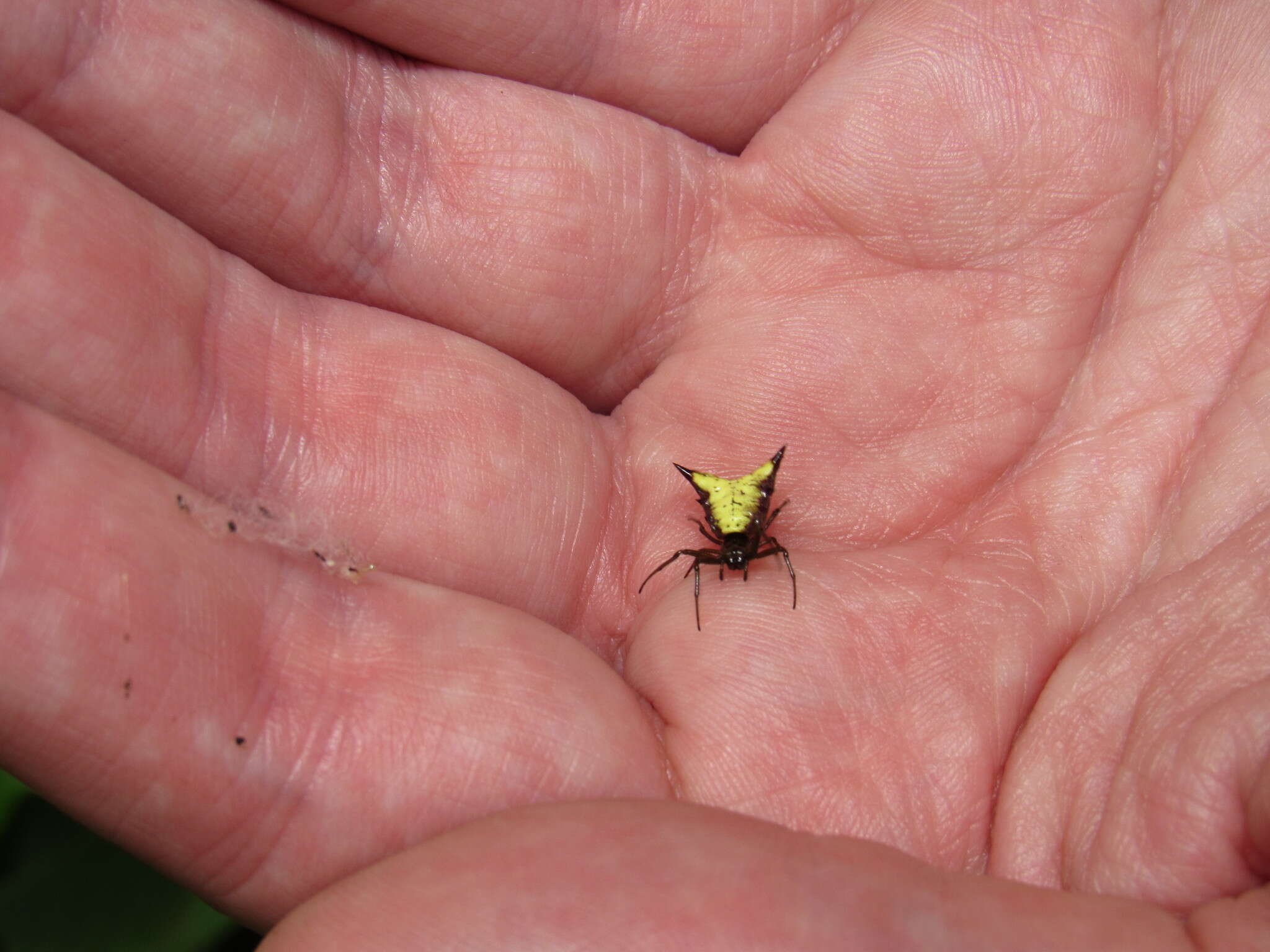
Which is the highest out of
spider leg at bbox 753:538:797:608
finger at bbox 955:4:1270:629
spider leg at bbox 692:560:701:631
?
finger at bbox 955:4:1270:629

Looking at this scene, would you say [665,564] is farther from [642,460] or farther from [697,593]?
[642,460]

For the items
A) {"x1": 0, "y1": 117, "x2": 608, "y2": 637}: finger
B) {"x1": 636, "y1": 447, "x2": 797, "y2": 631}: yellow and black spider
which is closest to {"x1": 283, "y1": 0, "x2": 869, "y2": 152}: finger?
{"x1": 0, "y1": 117, "x2": 608, "y2": 637}: finger

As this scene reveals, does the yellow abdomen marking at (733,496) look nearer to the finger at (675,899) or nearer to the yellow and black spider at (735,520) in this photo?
the yellow and black spider at (735,520)

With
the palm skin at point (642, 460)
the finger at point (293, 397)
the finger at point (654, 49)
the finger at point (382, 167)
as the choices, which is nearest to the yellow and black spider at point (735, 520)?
the palm skin at point (642, 460)

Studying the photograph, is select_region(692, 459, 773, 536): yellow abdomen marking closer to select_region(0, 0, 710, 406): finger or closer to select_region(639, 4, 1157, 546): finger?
select_region(639, 4, 1157, 546): finger

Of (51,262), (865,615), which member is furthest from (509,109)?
(865,615)

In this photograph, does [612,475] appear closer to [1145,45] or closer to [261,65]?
[261,65]

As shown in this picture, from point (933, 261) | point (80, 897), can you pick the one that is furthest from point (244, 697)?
point (933, 261)
